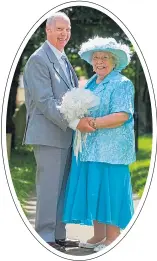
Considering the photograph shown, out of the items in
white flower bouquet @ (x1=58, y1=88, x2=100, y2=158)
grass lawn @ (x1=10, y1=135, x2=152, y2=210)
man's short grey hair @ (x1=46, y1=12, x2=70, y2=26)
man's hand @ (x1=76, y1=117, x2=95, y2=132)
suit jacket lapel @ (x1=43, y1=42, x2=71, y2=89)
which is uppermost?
man's short grey hair @ (x1=46, y1=12, x2=70, y2=26)

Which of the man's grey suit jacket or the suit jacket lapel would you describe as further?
the suit jacket lapel

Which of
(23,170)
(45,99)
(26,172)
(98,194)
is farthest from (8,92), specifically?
(23,170)

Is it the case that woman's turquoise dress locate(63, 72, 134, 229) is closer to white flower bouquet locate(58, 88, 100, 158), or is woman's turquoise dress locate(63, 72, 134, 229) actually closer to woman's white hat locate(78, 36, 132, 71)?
white flower bouquet locate(58, 88, 100, 158)

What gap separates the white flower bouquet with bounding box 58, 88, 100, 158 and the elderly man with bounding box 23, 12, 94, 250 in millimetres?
58

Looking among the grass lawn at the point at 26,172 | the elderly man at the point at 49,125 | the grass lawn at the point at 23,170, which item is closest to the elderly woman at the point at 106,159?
the elderly man at the point at 49,125

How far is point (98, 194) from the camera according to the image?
4.70m

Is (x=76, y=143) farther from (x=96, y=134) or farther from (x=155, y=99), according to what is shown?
(x=155, y=99)

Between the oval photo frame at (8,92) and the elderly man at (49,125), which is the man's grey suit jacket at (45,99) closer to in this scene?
the elderly man at (49,125)

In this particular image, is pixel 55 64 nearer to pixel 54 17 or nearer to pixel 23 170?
pixel 54 17

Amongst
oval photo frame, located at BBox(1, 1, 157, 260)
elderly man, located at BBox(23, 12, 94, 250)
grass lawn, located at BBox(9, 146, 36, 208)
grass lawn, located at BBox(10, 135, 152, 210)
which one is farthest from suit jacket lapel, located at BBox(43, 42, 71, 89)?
grass lawn, located at BBox(9, 146, 36, 208)

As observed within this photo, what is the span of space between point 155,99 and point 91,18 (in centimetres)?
631

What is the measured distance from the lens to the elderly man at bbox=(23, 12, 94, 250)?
15.2 ft

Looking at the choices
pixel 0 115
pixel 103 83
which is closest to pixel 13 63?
pixel 0 115

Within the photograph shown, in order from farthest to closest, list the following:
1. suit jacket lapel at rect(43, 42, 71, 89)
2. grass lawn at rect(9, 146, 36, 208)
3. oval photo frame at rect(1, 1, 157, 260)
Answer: grass lawn at rect(9, 146, 36, 208) → suit jacket lapel at rect(43, 42, 71, 89) → oval photo frame at rect(1, 1, 157, 260)
